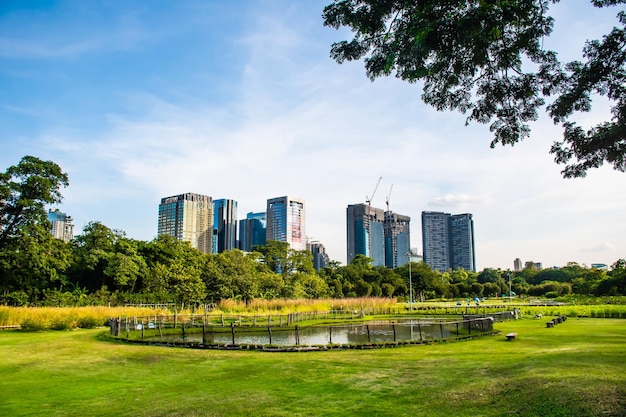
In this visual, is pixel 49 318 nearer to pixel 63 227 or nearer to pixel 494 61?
pixel 494 61

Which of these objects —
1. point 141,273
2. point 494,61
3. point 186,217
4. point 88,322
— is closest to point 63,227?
point 186,217

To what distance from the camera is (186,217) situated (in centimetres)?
17575

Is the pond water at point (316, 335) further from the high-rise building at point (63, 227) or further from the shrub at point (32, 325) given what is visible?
the high-rise building at point (63, 227)

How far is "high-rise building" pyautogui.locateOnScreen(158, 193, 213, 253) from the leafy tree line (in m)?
100

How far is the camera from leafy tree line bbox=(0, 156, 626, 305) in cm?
3569

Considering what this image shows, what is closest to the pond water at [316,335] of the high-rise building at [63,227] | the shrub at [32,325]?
the shrub at [32,325]

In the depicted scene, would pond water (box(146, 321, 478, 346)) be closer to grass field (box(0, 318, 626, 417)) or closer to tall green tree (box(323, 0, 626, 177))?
grass field (box(0, 318, 626, 417))

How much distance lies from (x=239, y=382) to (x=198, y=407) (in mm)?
2527

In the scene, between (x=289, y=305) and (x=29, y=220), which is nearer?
(x=29, y=220)

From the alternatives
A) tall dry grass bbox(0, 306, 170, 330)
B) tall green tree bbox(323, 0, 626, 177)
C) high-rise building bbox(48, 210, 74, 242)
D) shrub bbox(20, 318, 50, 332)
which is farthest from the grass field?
high-rise building bbox(48, 210, 74, 242)

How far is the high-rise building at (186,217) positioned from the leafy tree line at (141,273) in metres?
100

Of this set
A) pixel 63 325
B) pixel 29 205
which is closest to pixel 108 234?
pixel 29 205

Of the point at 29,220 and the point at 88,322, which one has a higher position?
the point at 29,220

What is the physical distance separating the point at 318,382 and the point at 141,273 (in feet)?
155
